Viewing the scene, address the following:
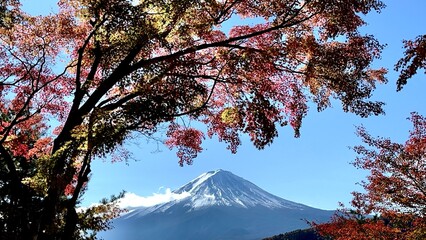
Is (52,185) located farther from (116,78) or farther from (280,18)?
(280,18)

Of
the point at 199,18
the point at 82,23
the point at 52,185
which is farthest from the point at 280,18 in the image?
the point at 52,185

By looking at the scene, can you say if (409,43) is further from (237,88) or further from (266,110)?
(237,88)

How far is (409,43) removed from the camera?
270 inches

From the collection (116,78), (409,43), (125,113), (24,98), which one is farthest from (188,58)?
(24,98)

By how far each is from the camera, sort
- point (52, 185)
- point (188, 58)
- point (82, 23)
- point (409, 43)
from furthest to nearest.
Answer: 1. point (82, 23)
2. point (188, 58)
3. point (52, 185)
4. point (409, 43)

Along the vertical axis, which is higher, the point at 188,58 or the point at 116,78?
the point at 188,58

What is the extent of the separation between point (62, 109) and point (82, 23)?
10.5ft

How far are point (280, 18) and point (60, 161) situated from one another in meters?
5.68

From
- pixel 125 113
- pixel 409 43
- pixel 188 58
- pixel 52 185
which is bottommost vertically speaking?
pixel 52 185

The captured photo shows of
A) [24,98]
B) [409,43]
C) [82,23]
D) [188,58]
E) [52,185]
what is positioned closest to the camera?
[409,43]

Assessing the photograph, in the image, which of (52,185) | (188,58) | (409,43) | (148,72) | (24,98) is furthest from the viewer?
(24,98)

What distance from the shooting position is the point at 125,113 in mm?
7207

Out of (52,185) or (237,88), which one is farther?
(237,88)

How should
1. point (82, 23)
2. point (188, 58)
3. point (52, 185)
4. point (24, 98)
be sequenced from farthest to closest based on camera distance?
point (24, 98)
point (82, 23)
point (188, 58)
point (52, 185)
